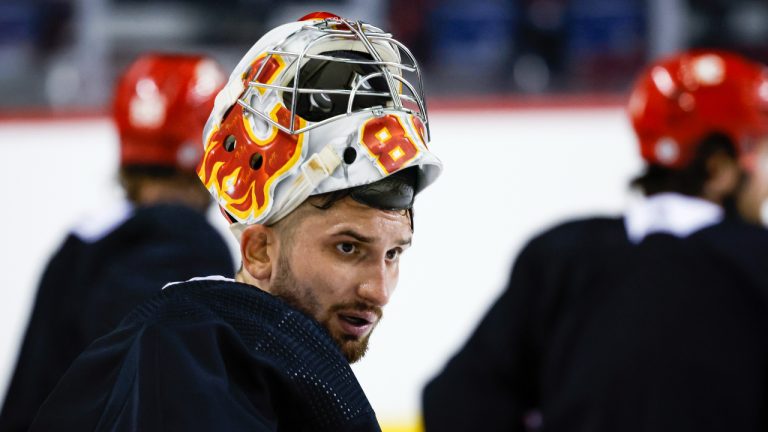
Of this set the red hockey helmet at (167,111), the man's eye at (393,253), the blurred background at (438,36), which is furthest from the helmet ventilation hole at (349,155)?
the blurred background at (438,36)

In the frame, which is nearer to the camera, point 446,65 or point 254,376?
point 254,376

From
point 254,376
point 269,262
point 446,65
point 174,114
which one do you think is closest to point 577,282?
point 174,114

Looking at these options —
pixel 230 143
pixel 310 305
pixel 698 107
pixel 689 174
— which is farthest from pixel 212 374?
pixel 698 107

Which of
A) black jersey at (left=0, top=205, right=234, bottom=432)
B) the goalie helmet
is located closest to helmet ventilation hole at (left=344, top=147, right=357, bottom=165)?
the goalie helmet

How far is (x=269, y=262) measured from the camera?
131 centimetres

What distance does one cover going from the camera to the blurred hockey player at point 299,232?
114 centimetres

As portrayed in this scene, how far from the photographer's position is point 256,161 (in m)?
1.30

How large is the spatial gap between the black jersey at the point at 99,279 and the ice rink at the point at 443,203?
173 centimetres

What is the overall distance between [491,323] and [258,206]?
48.1 inches

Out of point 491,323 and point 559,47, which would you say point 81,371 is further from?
point 559,47

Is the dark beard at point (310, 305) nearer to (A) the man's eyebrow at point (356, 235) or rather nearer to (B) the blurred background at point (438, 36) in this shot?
(A) the man's eyebrow at point (356, 235)

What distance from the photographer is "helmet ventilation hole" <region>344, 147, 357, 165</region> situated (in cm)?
125

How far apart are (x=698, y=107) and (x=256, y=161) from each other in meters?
1.55

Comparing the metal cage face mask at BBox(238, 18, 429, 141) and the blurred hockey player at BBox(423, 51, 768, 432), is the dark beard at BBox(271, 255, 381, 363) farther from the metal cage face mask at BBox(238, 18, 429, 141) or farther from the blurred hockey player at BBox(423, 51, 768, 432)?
the blurred hockey player at BBox(423, 51, 768, 432)
